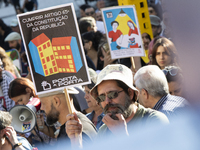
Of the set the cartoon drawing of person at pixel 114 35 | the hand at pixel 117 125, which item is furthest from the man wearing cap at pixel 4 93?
the hand at pixel 117 125

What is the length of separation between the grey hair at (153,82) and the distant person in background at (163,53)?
1187 mm

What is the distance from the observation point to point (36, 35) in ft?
9.42

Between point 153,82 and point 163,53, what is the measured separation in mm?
1410

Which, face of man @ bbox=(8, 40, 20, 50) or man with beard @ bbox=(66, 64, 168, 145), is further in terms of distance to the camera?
face of man @ bbox=(8, 40, 20, 50)

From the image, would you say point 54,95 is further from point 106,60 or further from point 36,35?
point 106,60

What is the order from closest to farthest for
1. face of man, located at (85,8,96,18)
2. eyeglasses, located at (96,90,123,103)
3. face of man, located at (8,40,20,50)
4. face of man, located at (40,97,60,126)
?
1. eyeglasses, located at (96,90,123,103)
2. face of man, located at (40,97,60,126)
3. face of man, located at (8,40,20,50)
4. face of man, located at (85,8,96,18)

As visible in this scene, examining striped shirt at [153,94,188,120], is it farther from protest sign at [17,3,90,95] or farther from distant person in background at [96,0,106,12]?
distant person in background at [96,0,106,12]

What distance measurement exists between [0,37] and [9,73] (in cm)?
371

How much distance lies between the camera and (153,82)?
130 inches

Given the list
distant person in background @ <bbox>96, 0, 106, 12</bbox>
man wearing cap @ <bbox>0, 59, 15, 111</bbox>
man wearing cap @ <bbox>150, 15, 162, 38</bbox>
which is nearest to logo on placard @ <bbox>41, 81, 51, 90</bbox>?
man wearing cap @ <bbox>0, 59, 15, 111</bbox>

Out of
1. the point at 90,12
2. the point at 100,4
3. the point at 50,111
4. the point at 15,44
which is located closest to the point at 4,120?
the point at 50,111

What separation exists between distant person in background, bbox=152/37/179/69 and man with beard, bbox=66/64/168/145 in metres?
1.83

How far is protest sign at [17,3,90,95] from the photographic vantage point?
284 centimetres

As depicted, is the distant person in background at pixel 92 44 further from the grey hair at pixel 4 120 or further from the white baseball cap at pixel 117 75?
the white baseball cap at pixel 117 75
